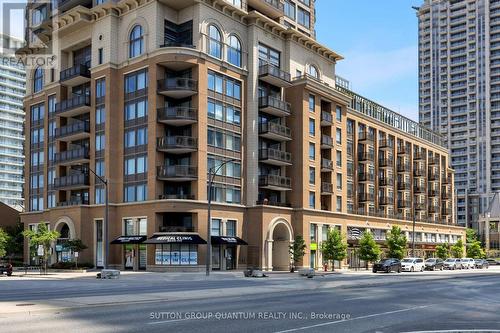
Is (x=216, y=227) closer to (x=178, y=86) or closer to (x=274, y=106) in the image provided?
(x=178, y=86)

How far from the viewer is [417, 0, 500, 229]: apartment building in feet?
581

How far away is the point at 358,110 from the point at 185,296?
66.5 meters

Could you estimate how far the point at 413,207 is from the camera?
3952 inches

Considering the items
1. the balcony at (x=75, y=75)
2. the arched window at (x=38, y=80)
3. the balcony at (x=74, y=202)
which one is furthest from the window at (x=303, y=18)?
the balcony at (x=74, y=202)

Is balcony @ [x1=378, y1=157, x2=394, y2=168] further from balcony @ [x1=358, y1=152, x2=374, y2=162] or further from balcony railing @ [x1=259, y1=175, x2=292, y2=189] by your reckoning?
balcony railing @ [x1=259, y1=175, x2=292, y2=189]

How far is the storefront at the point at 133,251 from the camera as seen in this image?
196 feet

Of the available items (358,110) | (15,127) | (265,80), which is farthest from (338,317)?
(15,127)

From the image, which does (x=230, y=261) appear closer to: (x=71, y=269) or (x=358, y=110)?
(x=71, y=269)

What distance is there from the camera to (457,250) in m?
106

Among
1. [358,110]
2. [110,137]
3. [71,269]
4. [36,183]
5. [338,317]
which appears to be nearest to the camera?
[338,317]

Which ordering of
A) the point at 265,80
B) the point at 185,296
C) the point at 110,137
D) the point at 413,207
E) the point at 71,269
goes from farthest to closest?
the point at 413,207 → the point at 265,80 → the point at 110,137 → the point at 71,269 → the point at 185,296

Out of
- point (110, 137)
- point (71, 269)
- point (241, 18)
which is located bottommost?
point (71, 269)

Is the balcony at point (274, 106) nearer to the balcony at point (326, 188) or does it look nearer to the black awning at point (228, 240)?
the balcony at point (326, 188)

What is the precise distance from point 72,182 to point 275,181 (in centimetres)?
2295
